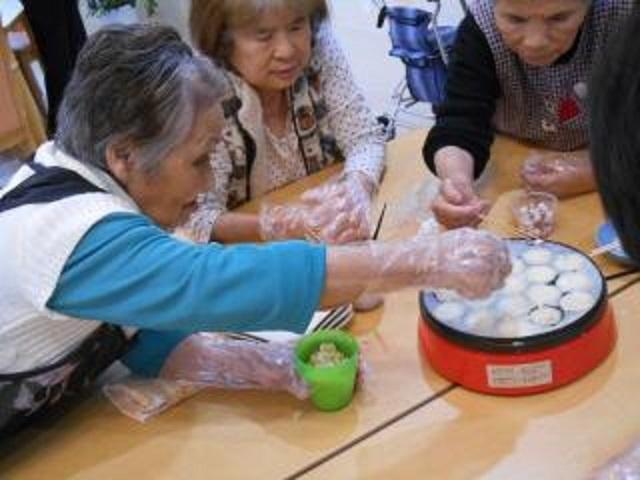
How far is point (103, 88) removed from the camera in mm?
1072

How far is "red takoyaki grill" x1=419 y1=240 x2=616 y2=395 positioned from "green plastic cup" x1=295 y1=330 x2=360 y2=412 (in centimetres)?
12

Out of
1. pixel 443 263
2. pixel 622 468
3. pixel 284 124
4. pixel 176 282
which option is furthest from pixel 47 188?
pixel 284 124

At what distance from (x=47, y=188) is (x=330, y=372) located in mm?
440

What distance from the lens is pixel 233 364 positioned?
1.23 meters

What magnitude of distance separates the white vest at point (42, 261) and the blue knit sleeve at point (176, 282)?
0.7 inches

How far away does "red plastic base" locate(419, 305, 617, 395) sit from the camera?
1085mm

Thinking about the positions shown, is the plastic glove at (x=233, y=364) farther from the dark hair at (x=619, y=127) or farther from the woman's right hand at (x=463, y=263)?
the dark hair at (x=619, y=127)

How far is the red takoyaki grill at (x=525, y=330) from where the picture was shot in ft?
3.56

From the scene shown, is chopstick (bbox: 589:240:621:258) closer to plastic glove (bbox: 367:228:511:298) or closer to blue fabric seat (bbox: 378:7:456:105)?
plastic glove (bbox: 367:228:511:298)

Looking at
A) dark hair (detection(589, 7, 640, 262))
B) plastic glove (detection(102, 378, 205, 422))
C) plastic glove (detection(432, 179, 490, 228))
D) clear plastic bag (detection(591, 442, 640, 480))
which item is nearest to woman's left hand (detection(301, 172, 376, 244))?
plastic glove (detection(432, 179, 490, 228))

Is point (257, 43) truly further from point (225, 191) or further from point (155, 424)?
point (155, 424)

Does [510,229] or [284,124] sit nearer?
[510,229]

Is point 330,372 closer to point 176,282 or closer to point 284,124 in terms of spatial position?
point 176,282

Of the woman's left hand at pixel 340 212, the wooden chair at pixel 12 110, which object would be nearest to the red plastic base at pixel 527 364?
the woman's left hand at pixel 340 212
